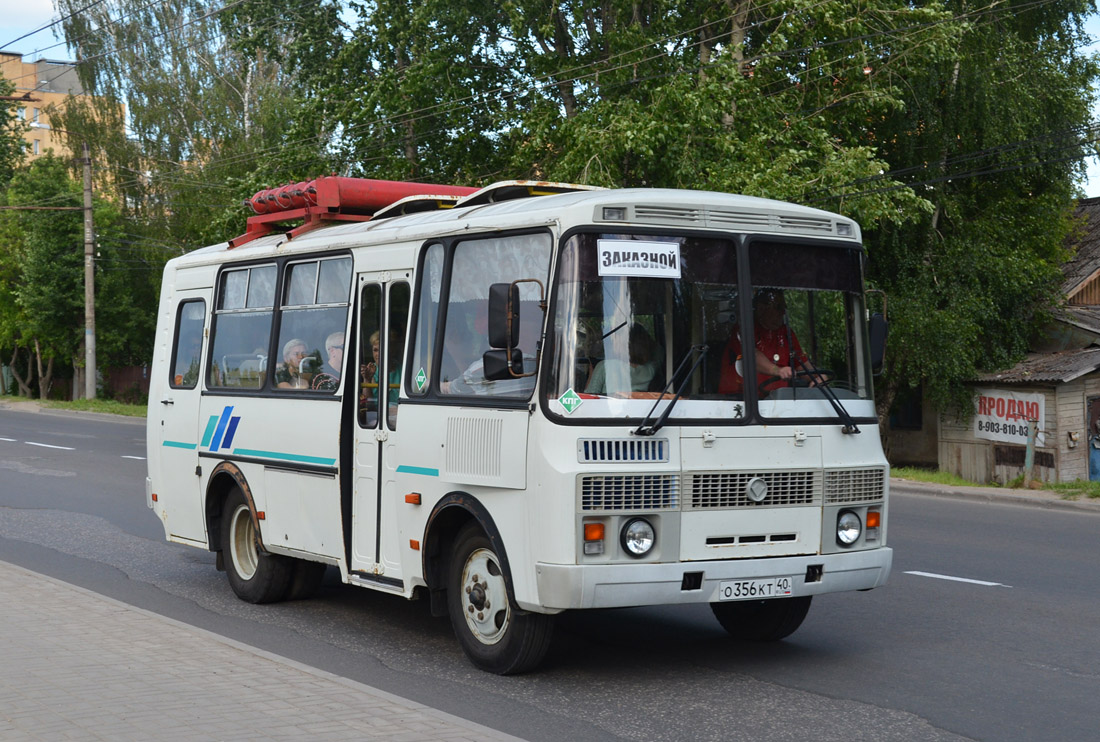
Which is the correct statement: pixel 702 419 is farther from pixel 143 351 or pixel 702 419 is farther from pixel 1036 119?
pixel 143 351

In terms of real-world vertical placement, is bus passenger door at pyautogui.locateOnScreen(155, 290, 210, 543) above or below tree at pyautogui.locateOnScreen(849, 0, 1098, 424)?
below

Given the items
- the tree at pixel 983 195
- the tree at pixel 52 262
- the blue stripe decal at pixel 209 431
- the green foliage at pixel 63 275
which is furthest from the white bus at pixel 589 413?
the green foliage at pixel 63 275

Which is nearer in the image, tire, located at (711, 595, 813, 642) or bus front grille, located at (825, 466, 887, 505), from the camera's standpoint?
bus front grille, located at (825, 466, 887, 505)

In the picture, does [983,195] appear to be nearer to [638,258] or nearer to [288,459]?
[288,459]

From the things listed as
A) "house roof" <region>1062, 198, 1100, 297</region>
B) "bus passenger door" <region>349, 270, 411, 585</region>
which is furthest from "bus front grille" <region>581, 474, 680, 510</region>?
"house roof" <region>1062, 198, 1100, 297</region>

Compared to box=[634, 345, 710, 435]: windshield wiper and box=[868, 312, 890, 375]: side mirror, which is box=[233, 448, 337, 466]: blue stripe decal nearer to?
box=[634, 345, 710, 435]: windshield wiper

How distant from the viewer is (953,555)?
12.1m

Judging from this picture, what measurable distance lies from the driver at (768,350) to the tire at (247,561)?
4.17 metres

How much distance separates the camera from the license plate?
22.9 feet

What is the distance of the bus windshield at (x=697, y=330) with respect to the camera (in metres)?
6.92

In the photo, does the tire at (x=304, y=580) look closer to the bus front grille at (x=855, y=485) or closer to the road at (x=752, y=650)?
the road at (x=752, y=650)

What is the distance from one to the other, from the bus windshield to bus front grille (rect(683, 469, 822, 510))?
32cm

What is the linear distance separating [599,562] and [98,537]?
27.6 ft

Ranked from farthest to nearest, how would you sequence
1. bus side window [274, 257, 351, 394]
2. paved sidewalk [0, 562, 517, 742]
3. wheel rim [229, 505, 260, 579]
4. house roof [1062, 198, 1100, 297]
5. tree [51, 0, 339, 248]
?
tree [51, 0, 339, 248] < house roof [1062, 198, 1100, 297] < wheel rim [229, 505, 260, 579] < bus side window [274, 257, 351, 394] < paved sidewalk [0, 562, 517, 742]
